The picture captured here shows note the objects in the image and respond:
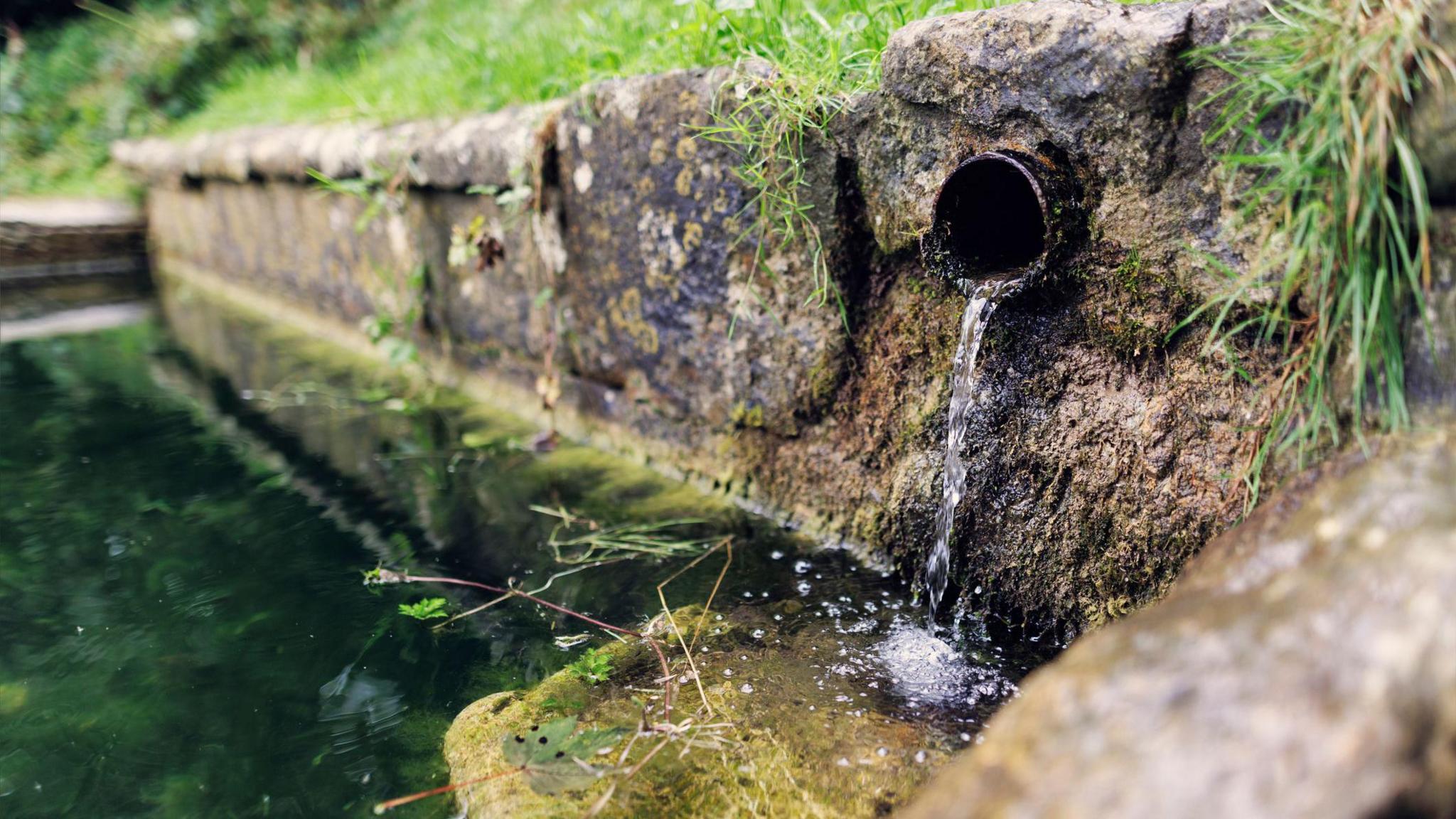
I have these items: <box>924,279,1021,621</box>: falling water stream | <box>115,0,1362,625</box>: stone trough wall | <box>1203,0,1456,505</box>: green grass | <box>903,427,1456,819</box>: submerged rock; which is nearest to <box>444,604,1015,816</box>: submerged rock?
<box>924,279,1021,621</box>: falling water stream

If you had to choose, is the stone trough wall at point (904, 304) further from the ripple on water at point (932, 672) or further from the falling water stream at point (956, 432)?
the ripple on water at point (932, 672)

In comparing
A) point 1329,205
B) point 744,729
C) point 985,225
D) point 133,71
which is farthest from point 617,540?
point 133,71

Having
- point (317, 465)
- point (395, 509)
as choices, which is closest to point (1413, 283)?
point (395, 509)

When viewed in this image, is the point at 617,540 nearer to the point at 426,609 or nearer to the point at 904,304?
the point at 426,609

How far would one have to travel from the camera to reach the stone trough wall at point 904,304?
150cm

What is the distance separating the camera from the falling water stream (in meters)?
1.70

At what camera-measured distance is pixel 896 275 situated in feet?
6.47

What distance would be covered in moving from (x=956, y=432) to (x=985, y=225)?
39 cm

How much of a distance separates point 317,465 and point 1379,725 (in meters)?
2.67

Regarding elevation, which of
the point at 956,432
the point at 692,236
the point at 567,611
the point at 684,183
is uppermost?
the point at 684,183

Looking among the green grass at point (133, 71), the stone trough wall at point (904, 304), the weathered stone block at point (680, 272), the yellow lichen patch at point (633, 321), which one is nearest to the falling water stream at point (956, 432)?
the stone trough wall at point (904, 304)

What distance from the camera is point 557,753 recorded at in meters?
1.40

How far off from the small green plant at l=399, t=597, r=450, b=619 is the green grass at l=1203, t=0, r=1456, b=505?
4.68ft

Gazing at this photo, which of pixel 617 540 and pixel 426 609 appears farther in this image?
pixel 617 540
